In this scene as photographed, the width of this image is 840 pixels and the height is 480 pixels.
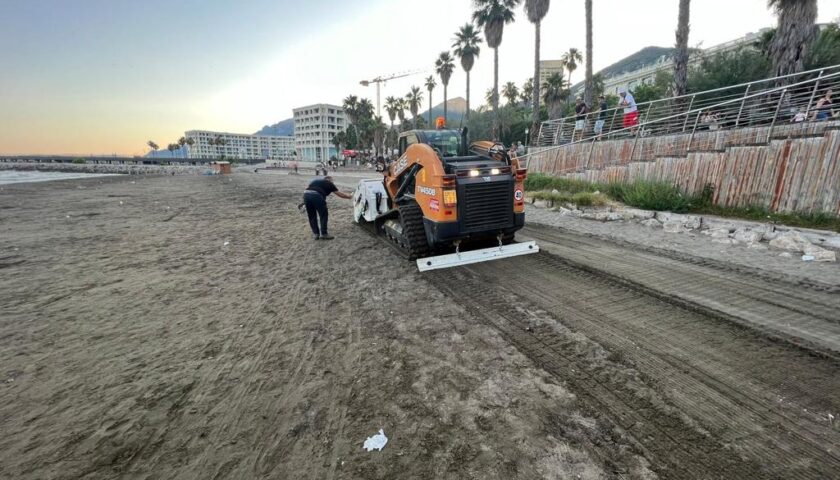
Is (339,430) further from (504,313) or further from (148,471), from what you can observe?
(504,313)

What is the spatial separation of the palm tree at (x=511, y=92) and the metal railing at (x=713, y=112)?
47613 mm

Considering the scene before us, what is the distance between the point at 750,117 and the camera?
29.6 ft

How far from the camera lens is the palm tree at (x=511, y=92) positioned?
61.2 meters

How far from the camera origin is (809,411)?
2.52 metres

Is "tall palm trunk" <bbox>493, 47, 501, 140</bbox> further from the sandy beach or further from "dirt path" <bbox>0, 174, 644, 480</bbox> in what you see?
"dirt path" <bbox>0, 174, 644, 480</bbox>

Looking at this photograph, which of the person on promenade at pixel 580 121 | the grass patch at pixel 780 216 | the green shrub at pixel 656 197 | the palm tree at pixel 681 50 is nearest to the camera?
the grass patch at pixel 780 216

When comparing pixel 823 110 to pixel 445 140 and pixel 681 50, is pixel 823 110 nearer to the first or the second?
pixel 681 50

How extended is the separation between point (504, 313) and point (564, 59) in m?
62.3

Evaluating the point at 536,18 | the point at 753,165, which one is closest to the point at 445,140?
the point at 753,165

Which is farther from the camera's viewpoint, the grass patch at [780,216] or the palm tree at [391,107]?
the palm tree at [391,107]

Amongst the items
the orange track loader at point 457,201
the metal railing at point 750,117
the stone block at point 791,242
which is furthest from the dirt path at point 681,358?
the metal railing at point 750,117

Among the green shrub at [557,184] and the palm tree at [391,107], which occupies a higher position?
the palm tree at [391,107]

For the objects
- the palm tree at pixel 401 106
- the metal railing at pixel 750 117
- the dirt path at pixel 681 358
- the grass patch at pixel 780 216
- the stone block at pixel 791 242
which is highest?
the palm tree at pixel 401 106

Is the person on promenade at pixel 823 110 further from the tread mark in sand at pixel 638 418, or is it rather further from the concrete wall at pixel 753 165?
the tread mark in sand at pixel 638 418
